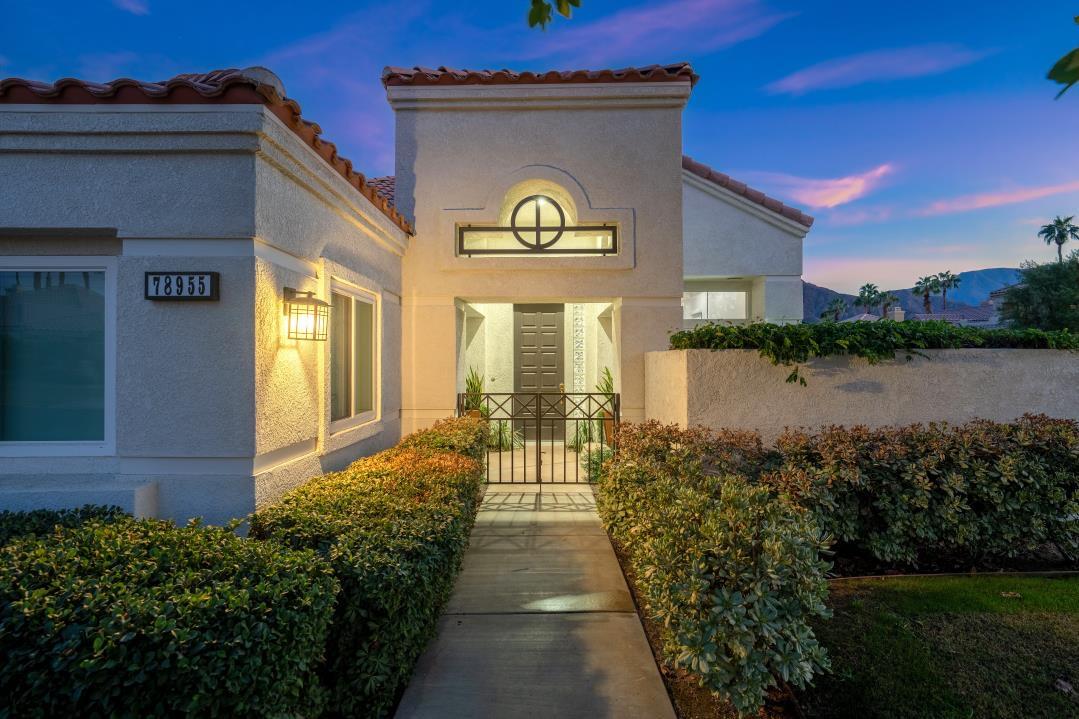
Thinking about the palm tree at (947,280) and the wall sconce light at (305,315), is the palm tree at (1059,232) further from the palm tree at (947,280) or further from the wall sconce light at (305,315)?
the wall sconce light at (305,315)

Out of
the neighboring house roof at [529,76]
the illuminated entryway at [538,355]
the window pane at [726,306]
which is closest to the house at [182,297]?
the neighboring house roof at [529,76]

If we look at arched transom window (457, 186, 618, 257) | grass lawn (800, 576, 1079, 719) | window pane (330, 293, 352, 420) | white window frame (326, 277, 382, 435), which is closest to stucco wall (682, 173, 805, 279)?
arched transom window (457, 186, 618, 257)

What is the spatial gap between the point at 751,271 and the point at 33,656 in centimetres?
1259

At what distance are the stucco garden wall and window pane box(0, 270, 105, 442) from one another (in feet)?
19.9

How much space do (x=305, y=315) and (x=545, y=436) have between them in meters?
7.84

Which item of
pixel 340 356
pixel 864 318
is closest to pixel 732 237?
pixel 340 356

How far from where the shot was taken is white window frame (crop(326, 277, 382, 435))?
5375 millimetres

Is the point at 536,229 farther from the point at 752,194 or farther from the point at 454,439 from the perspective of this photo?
the point at 752,194

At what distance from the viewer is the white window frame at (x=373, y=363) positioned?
212 inches

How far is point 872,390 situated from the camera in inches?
236

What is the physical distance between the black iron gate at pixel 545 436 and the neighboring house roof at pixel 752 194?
6055 millimetres

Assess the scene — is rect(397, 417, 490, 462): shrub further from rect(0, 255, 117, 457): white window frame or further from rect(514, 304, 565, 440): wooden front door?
rect(514, 304, 565, 440): wooden front door

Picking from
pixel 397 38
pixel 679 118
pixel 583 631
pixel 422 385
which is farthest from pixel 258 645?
pixel 397 38

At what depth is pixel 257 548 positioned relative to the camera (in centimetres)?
284
